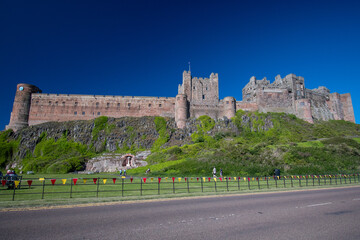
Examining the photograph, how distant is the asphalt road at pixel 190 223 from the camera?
18.6ft

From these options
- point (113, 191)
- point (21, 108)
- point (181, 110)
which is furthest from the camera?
point (21, 108)

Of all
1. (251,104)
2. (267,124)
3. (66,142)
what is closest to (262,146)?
(267,124)

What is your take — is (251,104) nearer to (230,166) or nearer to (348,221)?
(230,166)

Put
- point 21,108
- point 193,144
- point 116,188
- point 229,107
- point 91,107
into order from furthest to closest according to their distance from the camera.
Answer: point 91,107
point 229,107
point 21,108
point 193,144
point 116,188

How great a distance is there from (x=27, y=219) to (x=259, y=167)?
2915 cm

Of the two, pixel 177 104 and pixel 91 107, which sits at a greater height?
pixel 91 107

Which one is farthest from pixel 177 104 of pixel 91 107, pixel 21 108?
pixel 21 108

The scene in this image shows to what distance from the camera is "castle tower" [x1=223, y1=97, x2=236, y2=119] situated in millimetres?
62500

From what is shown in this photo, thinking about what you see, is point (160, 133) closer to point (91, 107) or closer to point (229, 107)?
point (229, 107)

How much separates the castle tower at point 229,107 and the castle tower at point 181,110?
36.6 feet

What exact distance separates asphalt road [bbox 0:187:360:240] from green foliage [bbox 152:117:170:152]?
136 feet

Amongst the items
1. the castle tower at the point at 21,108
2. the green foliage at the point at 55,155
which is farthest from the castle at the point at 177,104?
the green foliage at the point at 55,155

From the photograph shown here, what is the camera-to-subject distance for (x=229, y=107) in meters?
62.9

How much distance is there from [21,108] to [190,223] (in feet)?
235
